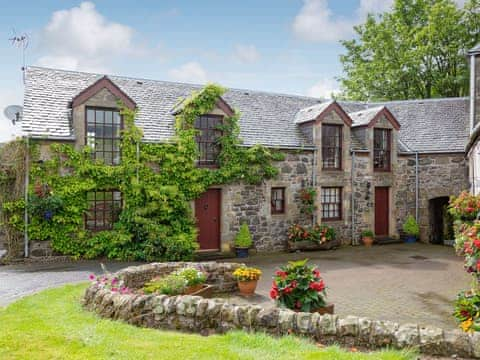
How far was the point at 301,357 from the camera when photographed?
4684mm

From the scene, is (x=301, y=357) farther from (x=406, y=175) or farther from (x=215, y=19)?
(x=406, y=175)

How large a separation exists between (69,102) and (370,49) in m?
24.0

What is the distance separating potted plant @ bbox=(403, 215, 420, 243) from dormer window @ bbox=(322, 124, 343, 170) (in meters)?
4.56

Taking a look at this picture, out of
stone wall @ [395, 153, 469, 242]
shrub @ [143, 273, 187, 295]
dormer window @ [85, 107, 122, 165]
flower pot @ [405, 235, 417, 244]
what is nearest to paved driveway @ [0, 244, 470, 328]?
shrub @ [143, 273, 187, 295]

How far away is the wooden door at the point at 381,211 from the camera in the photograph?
61.6 feet

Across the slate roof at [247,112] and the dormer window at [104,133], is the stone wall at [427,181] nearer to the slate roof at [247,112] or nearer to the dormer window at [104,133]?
the slate roof at [247,112]

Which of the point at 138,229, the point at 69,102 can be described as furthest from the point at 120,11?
the point at 138,229

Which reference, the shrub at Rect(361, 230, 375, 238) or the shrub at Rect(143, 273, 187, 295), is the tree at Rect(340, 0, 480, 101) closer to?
the shrub at Rect(361, 230, 375, 238)

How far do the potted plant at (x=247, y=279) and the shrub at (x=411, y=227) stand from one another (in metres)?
11.8

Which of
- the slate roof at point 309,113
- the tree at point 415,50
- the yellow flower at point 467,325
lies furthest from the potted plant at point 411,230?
the tree at point 415,50

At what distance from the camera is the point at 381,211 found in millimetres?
18875

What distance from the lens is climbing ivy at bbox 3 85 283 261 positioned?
12773 millimetres

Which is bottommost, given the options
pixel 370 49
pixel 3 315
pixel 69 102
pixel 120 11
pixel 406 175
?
pixel 3 315

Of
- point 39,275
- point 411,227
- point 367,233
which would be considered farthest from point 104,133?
point 411,227
